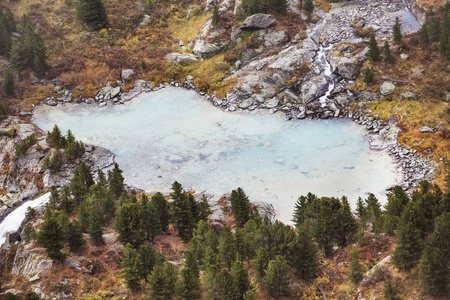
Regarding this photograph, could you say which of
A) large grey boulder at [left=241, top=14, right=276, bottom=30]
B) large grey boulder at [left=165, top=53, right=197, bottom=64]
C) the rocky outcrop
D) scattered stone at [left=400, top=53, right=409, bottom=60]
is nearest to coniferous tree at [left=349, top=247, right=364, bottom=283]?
the rocky outcrop

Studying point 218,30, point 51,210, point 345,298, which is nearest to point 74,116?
point 51,210

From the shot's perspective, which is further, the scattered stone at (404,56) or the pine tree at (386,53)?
the pine tree at (386,53)

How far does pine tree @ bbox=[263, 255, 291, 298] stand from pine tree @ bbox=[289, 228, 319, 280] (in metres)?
2.52

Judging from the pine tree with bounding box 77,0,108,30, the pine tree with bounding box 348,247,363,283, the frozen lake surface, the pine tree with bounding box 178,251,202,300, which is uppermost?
the pine tree with bounding box 77,0,108,30

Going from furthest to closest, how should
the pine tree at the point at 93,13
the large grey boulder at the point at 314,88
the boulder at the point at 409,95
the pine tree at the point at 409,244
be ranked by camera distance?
the pine tree at the point at 93,13
the large grey boulder at the point at 314,88
the boulder at the point at 409,95
the pine tree at the point at 409,244

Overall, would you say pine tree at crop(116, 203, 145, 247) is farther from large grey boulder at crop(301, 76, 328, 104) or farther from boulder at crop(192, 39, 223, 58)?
boulder at crop(192, 39, 223, 58)

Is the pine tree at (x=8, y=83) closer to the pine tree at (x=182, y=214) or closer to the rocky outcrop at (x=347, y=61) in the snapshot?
the pine tree at (x=182, y=214)

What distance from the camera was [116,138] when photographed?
5725cm

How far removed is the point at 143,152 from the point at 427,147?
3805 centimetres

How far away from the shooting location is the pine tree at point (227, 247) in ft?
98.1

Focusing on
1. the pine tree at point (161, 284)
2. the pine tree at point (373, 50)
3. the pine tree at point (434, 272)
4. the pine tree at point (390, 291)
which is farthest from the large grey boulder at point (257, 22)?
the pine tree at point (390, 291)

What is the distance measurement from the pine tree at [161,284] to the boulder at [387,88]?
46.6 metres

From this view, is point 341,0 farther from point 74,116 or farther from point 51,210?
Answer: point 51,210

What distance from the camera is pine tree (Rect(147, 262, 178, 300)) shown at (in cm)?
2558
